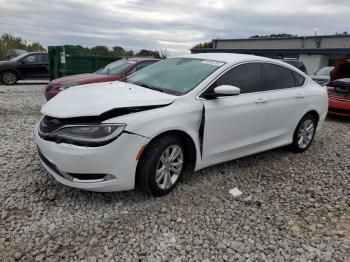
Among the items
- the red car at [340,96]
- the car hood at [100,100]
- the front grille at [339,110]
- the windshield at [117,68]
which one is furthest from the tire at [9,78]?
the front grille at [339,110]

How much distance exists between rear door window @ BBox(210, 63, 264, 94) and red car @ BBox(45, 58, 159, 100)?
13.7ft

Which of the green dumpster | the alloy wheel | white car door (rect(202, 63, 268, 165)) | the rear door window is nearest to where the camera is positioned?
the alloy wheel

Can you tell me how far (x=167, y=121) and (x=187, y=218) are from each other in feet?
3.38

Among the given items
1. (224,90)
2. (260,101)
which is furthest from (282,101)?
(224,90)

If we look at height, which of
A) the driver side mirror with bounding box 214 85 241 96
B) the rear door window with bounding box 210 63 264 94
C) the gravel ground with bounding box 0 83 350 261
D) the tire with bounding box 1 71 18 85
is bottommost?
the gravel ground with bounding box 0 83 350 261

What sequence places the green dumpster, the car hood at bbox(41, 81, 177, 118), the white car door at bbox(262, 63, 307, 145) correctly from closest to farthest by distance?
1. the car hood at bbox(41, 81, 177, 118)
2. the white car door at bbox(262, 63, 307, 145)
3. the green dumpster

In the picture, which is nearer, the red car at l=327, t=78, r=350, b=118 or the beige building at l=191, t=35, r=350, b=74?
the red car at l=327, t=78, r=350, b=118

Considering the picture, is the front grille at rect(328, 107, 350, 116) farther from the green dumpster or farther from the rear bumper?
the green dumpster

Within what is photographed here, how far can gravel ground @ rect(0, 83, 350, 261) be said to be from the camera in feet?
9.29

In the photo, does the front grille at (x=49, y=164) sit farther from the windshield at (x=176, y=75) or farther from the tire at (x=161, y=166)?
the windshield at (x=176, y=75)

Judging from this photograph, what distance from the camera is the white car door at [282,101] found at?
471 centimetres

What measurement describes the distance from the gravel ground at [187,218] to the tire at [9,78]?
10.2 meters

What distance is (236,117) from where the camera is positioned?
4117 millimetres

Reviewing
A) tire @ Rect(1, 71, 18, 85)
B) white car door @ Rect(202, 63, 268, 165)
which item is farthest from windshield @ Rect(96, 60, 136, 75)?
tire @ Rect(1, 71, 18, 85)
